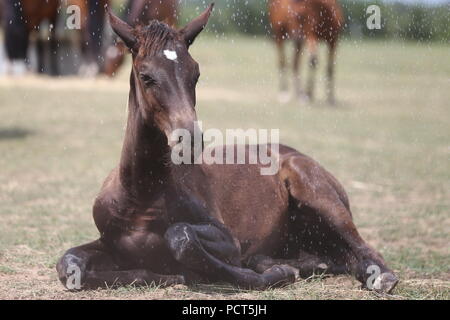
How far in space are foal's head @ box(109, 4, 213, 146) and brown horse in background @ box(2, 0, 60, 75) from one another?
34.3ft

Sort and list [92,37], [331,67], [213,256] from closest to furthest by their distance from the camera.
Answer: [213,256] → [331,67] → [92,37]

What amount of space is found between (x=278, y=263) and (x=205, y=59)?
17.8 meters

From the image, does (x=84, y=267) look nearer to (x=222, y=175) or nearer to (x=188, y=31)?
(x=222, y=175)

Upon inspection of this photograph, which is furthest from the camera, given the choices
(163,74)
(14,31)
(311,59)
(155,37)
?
(311,59)

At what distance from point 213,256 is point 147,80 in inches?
40.8

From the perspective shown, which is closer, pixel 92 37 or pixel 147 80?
pixel 147 80

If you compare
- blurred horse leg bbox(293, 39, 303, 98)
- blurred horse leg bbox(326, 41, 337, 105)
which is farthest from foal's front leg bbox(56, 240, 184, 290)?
blurred horse leg bbox(293, 39, 303, 98)

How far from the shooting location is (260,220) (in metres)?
5.12

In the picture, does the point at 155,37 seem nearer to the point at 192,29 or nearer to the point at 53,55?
the point at 192,29

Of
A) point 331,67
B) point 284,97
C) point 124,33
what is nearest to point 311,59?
point 331,67

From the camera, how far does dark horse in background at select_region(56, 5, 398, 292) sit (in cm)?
413

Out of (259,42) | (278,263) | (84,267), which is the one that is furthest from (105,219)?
(259,42)

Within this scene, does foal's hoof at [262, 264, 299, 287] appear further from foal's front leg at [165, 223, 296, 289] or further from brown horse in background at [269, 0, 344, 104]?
brown horse in background at [269, 0, 344, 104]

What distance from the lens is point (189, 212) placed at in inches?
178
